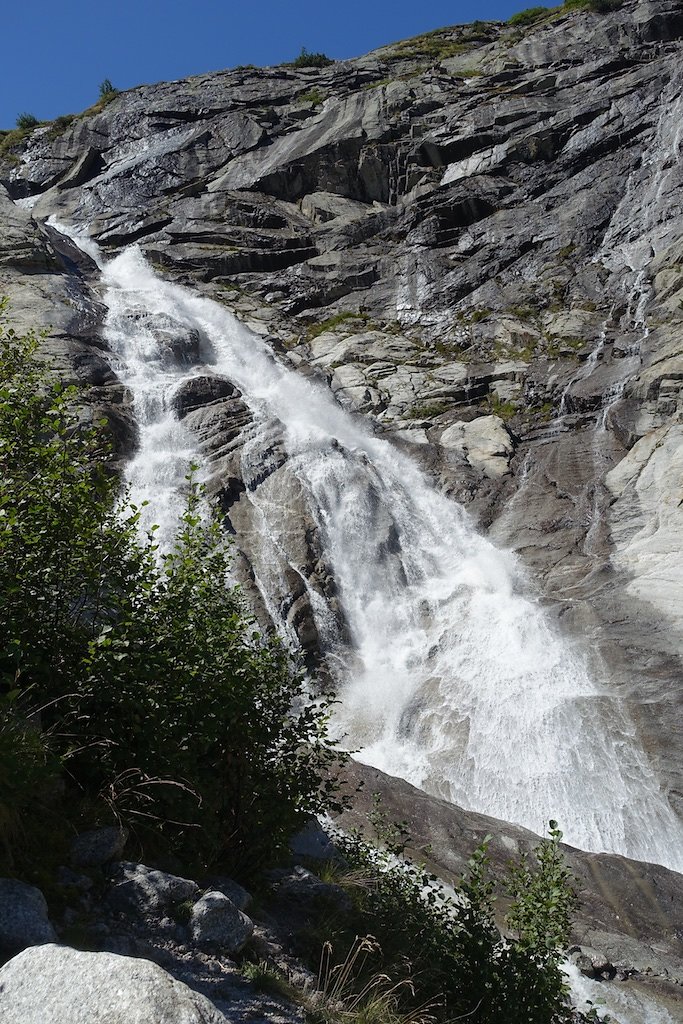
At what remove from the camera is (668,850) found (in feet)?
45.9

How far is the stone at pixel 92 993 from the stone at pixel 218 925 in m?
1.44

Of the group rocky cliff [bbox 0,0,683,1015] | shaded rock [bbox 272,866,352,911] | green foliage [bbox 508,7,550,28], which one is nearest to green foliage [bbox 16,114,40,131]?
rocky cliff [bbox 0,0,683,1015]

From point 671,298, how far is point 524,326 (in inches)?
264

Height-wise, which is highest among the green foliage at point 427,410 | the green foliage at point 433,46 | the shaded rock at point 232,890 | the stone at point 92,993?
the green foliage at point 433,46

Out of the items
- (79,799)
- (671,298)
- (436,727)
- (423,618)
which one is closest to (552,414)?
(671,298)

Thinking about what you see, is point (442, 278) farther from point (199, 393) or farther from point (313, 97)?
point (313, 97)

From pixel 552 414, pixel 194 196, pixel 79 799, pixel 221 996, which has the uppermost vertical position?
pixel 194 196

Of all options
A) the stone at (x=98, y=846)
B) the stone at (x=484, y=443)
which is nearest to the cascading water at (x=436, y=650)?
the stone at (x=484, y=443)

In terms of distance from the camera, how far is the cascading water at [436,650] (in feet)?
50.6

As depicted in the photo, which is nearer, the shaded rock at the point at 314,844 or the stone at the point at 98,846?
the stone at the point at 98,846

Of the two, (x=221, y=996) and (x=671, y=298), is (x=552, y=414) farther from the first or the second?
(x=221, y=996)

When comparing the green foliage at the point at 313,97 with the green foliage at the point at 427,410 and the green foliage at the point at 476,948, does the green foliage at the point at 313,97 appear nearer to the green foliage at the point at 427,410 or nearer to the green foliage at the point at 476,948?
the green foliage at the point at 427,410

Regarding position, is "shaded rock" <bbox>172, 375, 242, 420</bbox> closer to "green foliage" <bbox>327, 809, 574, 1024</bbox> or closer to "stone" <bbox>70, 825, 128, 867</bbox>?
"green foliage" <bbox>327, 809, 574, 1024</bbox>

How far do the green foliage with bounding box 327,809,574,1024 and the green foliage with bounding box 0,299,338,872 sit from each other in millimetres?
1115
